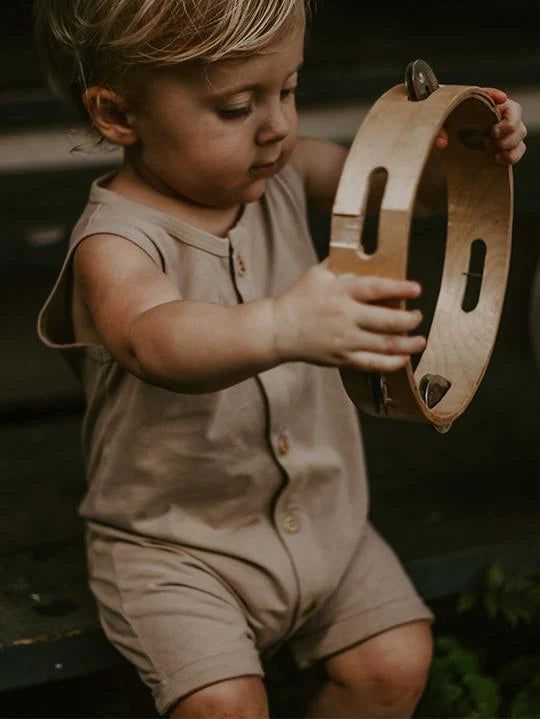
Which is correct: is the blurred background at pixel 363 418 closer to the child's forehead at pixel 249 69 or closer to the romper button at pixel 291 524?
the romper button at pixel 291 524

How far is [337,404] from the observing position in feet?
7.81

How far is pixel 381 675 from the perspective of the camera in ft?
7.45

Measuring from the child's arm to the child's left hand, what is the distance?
1.78 ft

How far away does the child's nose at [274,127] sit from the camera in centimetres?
201

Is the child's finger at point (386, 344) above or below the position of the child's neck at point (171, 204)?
above

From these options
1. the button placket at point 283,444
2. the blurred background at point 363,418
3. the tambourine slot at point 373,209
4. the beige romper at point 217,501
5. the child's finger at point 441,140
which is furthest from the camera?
the blurred background at point 363,418

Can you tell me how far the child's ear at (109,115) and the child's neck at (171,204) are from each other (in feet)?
0.29

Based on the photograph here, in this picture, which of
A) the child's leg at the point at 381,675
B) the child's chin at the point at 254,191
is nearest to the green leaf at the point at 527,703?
the child's leg at the point at 381,675

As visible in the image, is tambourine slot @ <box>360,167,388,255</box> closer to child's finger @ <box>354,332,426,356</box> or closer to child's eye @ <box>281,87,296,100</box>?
Result: child's eye @ <box>281,87,296,100</box>

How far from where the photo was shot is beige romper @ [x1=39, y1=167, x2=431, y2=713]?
213cm

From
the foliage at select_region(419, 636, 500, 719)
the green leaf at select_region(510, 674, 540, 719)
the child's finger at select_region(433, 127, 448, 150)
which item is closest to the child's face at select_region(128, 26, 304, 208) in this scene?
the child's finger at select_region(433, 127, 448, 150)

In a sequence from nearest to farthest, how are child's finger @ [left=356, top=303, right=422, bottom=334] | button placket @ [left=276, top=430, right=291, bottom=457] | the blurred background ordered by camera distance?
child's finger @ [left=356, top=303, right=422, bottom=334] < button placket @ [left=276, top=430, right=291, bottom=457] < the blurred background

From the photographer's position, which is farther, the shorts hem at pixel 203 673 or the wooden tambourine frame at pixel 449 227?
the shorts hem at pixel 203 673

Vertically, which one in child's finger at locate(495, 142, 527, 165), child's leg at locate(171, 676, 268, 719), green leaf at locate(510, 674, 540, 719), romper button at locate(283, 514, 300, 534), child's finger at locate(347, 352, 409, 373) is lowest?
green leaf at locate(510, 674, 540, 719)
